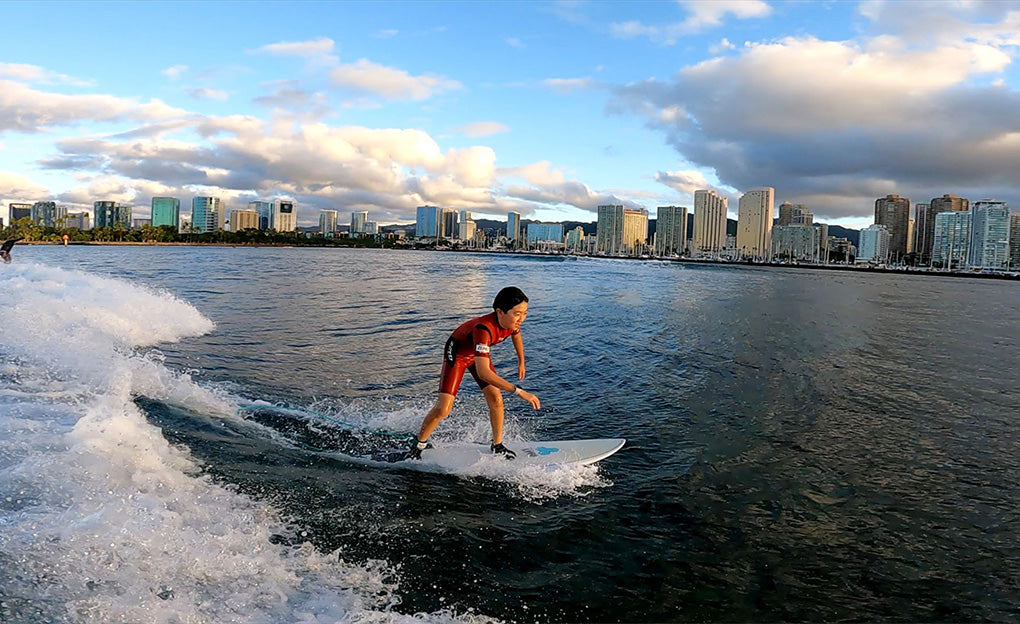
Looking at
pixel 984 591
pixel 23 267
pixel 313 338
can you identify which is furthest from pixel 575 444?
pixel 23 267

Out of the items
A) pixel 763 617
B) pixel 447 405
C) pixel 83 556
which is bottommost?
pixel 763 617

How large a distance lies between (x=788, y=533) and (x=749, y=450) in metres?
2.75

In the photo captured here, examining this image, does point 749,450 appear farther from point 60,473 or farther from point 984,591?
point 60,473

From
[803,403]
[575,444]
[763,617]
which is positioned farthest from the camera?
[803,403]

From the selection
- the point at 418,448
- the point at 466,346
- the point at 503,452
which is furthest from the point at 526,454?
the point at 466,346

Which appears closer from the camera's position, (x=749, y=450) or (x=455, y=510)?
(x=455, y=510)

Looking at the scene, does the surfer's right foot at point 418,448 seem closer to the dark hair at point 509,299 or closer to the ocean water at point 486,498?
the ocean water at point 486,498

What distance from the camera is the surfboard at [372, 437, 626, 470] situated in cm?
732

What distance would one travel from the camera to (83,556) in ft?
14.1

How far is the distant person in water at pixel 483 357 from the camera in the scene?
7.00 m

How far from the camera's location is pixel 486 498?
255 inches

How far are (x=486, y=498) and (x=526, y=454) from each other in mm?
1134

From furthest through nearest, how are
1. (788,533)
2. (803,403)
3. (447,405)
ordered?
(803,403), (447,405), (788,533)

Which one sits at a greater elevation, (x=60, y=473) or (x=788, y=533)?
(x=60, y=473)
